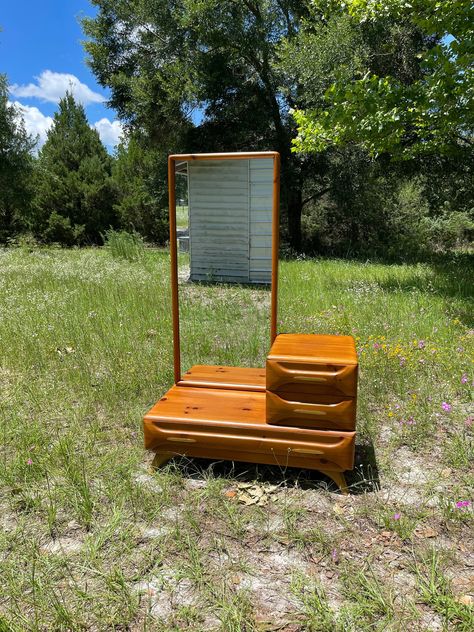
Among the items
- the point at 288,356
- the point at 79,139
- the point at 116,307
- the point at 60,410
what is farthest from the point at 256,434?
the point at 79,139

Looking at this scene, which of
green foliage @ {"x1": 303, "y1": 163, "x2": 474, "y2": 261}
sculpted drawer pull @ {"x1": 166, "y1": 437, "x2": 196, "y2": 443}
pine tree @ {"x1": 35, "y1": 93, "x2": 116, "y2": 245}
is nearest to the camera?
sculpted drawer pull @ {"x1": 166, "y1": 437, "x2": 196, "y2": 443}

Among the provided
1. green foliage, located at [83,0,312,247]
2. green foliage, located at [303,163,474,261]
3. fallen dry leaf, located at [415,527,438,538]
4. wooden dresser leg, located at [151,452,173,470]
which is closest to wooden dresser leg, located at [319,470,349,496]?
fallen dry leaf, located at [415,527,438,538]

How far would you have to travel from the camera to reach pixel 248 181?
7137 millimetres

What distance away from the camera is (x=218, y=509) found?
7.81ft

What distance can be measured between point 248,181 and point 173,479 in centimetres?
547

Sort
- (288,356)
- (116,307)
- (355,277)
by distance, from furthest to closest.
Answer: (355,277) → (116,307) → (288,356)

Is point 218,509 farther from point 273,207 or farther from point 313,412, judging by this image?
point 273,207

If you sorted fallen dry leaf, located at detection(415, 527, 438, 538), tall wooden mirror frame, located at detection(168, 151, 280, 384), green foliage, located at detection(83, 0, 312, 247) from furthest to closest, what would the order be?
green foliage, located at detection(83, 0, 312, 247)
tall wooden mirror frame, located at detection(168, 151, 280, 384)
fallen dry leaf, located at detection(415, 527, 438, 538)

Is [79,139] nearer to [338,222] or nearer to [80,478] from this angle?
[338,222]

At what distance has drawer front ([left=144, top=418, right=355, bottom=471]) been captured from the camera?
8.27 feet

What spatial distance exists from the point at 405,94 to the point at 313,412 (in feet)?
20.0

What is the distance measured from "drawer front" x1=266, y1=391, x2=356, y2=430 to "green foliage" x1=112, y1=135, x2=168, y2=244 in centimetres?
1586

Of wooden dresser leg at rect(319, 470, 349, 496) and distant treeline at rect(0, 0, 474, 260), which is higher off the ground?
distant treeline at rect(0, 0, 474, 260)

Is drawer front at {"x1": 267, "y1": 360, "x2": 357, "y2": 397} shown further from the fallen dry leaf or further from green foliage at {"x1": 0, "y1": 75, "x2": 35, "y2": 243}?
green foliage at {"x1": 0, "y1": 75, "x2": 35, "y2": 243}
